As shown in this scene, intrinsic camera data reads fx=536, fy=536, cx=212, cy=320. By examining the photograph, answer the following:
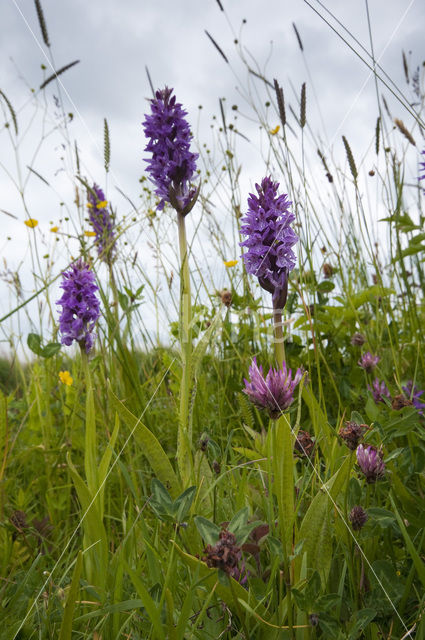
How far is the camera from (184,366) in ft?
4.46

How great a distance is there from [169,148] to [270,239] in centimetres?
57

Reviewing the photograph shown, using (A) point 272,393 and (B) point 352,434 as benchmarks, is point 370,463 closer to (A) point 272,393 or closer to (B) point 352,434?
(B) point 352,434

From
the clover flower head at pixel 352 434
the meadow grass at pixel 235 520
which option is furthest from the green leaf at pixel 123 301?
the clover flower head at pixel 352 434

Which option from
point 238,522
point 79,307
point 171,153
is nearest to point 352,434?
point 238,522

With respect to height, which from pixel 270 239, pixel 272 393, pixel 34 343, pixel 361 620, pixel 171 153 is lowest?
pixel 361 620

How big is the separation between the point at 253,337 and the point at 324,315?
0.30 m

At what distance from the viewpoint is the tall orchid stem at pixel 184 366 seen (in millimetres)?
1269

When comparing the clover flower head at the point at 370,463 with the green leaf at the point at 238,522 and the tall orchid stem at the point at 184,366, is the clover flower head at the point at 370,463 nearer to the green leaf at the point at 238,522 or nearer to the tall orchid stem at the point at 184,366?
the green leaf at the point at 238,522

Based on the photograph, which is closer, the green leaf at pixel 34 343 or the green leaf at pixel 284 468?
the green leaf at pixel 284 468

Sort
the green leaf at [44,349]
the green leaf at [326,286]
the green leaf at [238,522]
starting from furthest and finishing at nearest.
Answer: the green leaf at [326,286] → the green leaf at [44,349] → the green leaf at [238,522]

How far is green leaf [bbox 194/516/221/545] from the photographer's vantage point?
2.50ft

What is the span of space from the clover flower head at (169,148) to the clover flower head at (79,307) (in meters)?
0.46

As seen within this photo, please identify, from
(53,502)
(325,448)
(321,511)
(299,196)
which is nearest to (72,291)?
(53,502)

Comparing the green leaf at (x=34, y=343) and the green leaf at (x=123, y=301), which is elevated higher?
the green leaf at (x=123, y=301)
